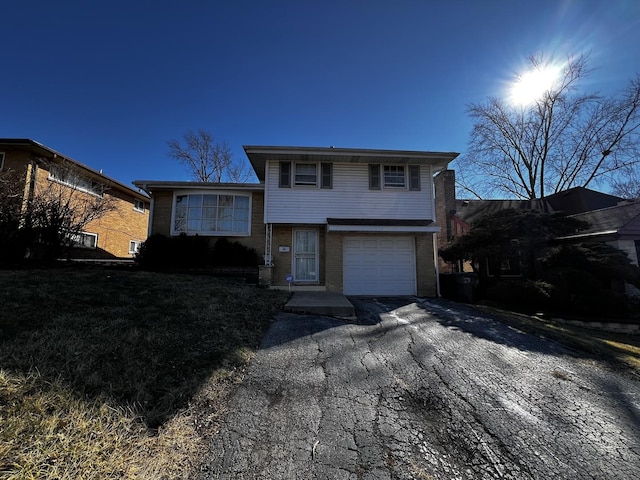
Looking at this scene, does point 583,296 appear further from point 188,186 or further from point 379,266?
point 188,186

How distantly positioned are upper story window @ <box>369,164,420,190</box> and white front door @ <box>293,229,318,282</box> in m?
3.01

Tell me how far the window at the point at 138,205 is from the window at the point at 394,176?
15.8 meters

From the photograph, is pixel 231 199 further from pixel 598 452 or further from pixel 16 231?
pixel 598 452

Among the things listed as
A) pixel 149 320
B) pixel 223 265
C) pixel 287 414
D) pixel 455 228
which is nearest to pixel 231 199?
pixel 223 265

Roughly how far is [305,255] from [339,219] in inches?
73.8

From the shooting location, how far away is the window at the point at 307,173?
10633 mm

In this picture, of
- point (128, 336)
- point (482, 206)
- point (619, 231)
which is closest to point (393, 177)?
point (619, 231)

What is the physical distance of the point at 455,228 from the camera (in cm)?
1838

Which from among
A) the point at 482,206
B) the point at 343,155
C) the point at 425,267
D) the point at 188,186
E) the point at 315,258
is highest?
the point at 482,206

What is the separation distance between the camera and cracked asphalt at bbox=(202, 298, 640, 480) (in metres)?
2.05

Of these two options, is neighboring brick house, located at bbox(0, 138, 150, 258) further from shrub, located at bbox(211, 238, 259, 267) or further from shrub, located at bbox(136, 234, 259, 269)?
shrub, located at bbox(211, 238, 259, 267)

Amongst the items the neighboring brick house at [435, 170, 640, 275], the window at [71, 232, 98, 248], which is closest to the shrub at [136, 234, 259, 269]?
the window at [71, 232, 98, 248]

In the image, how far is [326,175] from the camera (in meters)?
10.7

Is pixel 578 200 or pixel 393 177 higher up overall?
pixel 578 200
